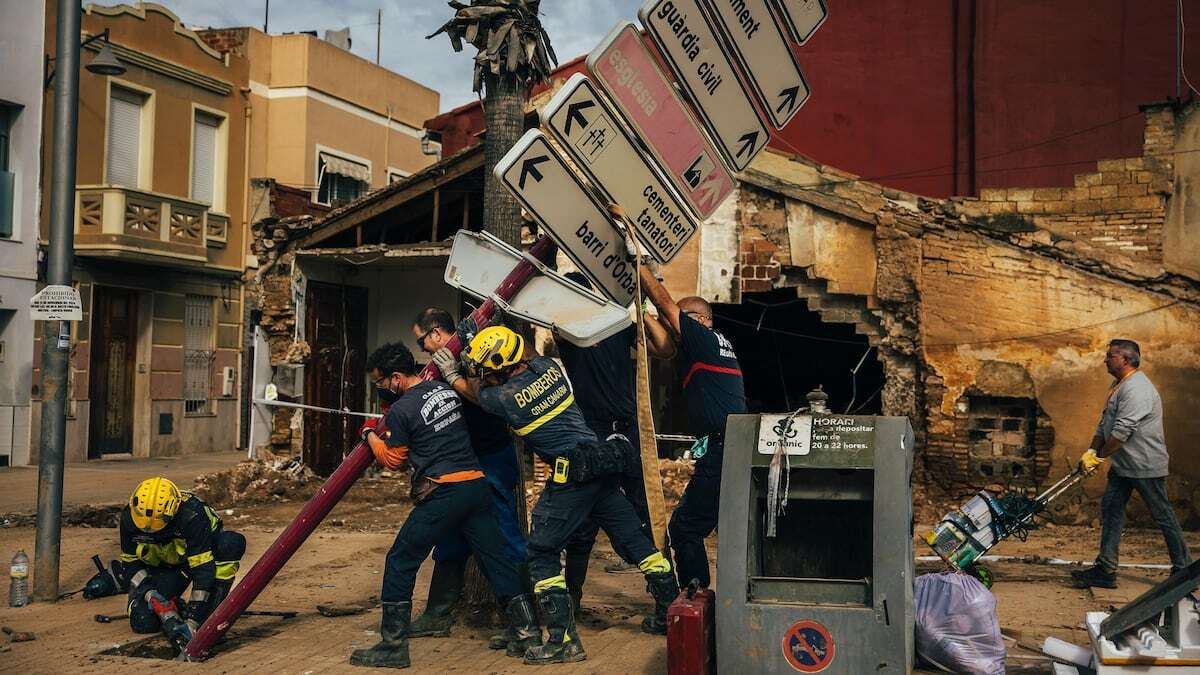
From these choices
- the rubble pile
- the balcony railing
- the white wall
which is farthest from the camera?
the balcony railing

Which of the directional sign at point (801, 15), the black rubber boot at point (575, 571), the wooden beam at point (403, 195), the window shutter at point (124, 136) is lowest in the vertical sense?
the black rubber boot at point (575, 571)

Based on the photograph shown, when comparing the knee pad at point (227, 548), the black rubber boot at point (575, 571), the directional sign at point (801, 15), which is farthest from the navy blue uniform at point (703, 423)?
the knee pad at point (227, 548)

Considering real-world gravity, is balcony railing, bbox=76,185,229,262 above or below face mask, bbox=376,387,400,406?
above

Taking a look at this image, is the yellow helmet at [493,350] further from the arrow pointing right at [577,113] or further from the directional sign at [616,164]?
the arrow pointing right at [577,113]

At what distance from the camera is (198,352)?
24.0 meters

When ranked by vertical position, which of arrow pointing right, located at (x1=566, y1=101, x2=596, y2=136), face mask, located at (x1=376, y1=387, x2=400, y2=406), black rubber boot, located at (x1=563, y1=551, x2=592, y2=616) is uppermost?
arrow pointing right, located at (x1=566, y1=101, x2=596, y2=136)

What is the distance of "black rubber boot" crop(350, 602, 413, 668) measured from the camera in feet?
19.4

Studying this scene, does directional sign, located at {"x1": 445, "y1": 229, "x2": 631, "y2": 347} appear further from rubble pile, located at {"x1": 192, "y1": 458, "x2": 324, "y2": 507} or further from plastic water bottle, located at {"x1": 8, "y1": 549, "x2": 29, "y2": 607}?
rubble pile, located at {"x1": 192, "y1": 458, "x2": 324, "y2": 507}

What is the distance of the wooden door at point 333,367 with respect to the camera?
16016 millimetres

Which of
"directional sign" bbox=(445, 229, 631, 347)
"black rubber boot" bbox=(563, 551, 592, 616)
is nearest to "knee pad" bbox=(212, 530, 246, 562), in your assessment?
"black rubber boot" bbox=(563, 551, 592, 616)

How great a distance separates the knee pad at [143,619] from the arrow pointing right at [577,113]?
3833 millimetres

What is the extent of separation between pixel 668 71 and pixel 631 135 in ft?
1.38

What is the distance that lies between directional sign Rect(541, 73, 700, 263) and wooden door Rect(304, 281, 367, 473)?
35.6 ft

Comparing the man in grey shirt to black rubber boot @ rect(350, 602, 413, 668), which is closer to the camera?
black rubber boot @ rect(350, 602, 413, 668)
